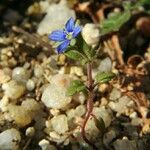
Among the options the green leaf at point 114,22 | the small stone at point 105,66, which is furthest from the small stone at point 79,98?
the green leaf at point 114,22

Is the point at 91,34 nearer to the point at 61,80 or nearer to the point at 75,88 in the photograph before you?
the point at 61,80

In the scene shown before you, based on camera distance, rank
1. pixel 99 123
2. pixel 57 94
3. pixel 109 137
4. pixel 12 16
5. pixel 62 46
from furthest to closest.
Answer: pixel 12 16
pixel 57 94
pixel 109 137
pixel 99 123
pixel 62 46

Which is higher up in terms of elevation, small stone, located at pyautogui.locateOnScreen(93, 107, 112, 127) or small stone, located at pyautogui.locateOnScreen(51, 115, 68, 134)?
small stone, located at pyautogui.locateOnScreen(51, 115, 68, 134)

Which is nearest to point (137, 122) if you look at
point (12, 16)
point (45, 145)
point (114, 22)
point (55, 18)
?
point (45, 145)

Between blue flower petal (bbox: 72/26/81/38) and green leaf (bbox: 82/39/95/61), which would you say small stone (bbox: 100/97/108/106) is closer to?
green leaf (bbox: 82/39/95/61)

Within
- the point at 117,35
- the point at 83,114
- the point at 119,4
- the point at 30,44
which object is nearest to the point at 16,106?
the point at 83,114

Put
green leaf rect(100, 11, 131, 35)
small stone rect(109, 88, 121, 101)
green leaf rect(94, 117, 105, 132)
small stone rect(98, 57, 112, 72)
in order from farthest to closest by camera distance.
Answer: green leaf rect(100, 11, 131, 35) → small stone rect(98, 57, 112, 72) → small stone rect(109, 88, 121, 101) → green leaf rect(94, 117, 105, 132)

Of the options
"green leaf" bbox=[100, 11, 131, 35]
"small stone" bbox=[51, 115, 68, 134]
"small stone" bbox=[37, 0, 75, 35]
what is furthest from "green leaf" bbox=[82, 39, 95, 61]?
"small stone" bbox=[37, 0, 75, 35]
